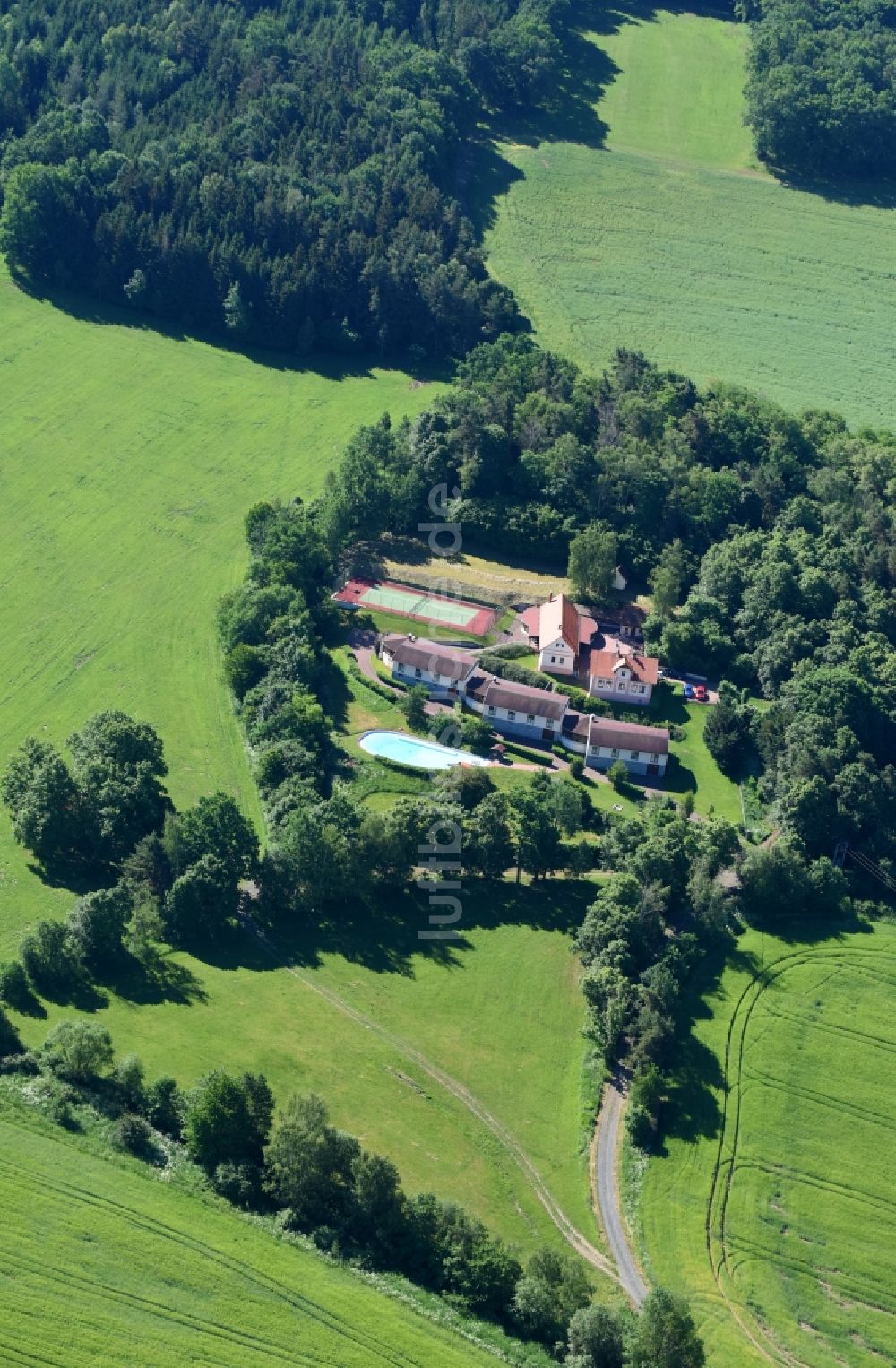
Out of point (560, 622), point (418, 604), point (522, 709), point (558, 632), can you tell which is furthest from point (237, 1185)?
point (418, 604)

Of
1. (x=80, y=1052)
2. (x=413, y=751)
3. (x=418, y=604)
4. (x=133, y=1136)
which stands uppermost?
(x=418, y=604)

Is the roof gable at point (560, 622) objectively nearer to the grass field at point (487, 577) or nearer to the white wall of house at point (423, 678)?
the grass field at point (487, 577)

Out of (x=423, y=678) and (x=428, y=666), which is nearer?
(x=428, y=666)

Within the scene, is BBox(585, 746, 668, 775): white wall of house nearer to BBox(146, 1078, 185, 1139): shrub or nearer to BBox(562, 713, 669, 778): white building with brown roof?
BBox(562, 713, 669, 778): white building with brown roof

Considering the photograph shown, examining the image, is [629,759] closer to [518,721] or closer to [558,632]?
[518,721]

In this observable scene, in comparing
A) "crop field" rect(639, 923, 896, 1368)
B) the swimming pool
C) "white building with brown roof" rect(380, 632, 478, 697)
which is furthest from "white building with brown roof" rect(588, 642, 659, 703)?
"crop field" rect(639, 923, 896, 1368)

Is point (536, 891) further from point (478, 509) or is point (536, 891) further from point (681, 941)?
point (478, 509)

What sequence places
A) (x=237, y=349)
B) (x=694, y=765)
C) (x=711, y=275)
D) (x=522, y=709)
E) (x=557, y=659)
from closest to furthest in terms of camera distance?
1. (x=522, y=709)
2. (x=694, y=765)
3. (x=557, y=659)
4. (x=237, y=349)
5. (x=711, y=275)

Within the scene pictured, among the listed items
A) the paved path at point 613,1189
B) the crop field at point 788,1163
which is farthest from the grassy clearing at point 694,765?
the paved path at point 613,1189
